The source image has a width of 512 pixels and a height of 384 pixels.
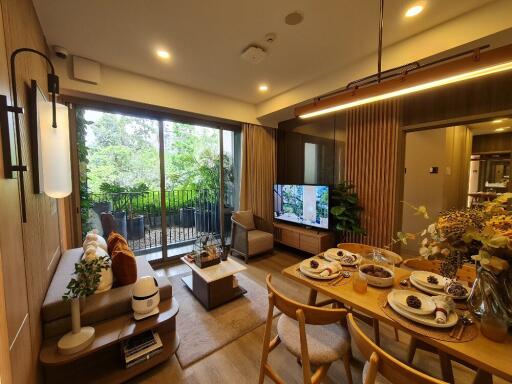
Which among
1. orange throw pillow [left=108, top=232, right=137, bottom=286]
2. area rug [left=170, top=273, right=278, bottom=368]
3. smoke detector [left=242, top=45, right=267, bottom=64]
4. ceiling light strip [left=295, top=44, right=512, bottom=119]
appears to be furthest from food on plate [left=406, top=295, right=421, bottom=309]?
smoke detector [left=242, top=45, right=267, bottom=64]

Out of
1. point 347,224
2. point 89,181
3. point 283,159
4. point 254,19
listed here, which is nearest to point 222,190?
point 283,159

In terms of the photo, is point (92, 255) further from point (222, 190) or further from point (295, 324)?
point (222, 190)

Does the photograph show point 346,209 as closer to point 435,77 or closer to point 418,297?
point 418,297

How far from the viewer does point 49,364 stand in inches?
48.8

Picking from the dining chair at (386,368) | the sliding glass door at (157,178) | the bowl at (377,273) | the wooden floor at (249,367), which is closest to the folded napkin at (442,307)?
the bowl at (377,273)

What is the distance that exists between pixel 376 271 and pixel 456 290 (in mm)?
415

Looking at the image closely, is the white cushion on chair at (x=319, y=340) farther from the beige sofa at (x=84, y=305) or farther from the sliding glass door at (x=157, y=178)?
the sliding glass door at (x=157, y=178)

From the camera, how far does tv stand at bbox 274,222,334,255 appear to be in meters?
3.37

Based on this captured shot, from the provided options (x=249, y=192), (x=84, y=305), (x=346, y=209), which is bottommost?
(x=84, y=305)

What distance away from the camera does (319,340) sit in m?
1.30

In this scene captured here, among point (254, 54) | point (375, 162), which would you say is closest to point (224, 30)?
point (254, 54)

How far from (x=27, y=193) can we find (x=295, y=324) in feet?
6.25

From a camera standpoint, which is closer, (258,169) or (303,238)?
(303,238)

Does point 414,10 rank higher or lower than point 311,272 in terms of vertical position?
higher
